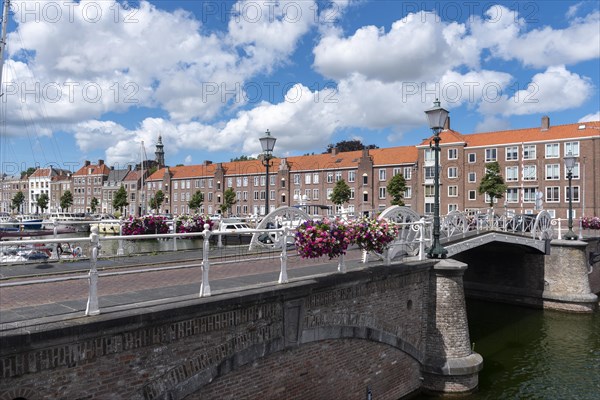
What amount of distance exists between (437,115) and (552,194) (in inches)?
1919

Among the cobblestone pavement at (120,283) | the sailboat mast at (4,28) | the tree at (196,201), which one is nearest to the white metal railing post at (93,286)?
the cobblestone pavement at (120,283)

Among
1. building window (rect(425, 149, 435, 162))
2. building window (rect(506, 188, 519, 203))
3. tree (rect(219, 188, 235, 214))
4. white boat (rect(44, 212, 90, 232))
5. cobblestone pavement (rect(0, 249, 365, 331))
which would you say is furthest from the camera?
tree (rect(219, 188, 235, 214))

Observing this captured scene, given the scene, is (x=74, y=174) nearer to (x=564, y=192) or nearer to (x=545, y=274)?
(x=564, y=192)

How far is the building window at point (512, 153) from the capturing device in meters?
56.2

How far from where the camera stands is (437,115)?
12461 mm

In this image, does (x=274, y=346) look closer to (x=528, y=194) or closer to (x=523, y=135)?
(x=528, y=194)

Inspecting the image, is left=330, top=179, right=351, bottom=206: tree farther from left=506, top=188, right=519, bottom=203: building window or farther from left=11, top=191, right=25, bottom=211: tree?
left=11, top=191, right=25, bottom=211: tree

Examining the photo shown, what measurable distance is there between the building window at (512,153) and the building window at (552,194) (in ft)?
17.4

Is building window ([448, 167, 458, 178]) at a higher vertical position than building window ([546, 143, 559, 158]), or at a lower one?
lower

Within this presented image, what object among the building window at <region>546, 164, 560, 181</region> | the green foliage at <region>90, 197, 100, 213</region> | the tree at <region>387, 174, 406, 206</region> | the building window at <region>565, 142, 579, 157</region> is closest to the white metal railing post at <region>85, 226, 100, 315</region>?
the tree at <region>387, 174, 406, 206</region>

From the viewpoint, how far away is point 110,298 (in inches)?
273

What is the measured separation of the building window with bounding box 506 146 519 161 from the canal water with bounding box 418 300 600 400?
114ft

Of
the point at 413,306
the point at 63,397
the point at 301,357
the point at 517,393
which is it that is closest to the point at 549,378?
the point at 517,393

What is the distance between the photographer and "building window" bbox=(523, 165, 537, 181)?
54.9 metres
